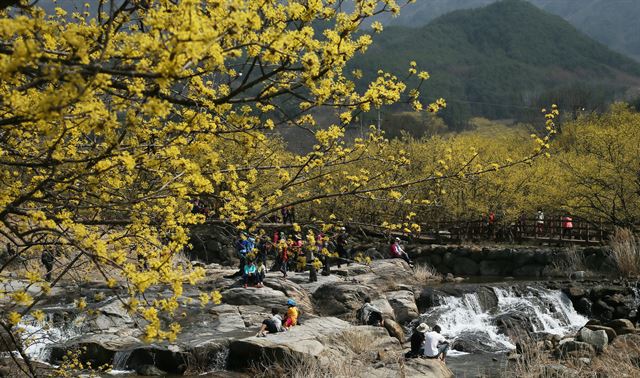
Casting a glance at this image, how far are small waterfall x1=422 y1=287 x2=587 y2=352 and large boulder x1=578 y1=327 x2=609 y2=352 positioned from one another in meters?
3.50

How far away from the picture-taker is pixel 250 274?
20.8 meters

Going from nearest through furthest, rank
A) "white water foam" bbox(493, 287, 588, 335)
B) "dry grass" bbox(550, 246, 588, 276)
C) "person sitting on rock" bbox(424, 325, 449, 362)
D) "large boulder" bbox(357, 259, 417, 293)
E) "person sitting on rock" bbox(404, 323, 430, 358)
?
1. "person sitting on rock" bbox(424, 325, 449, 362)
2. "person sitting on rock" bbox(404, 323, 430, 358)
3. "white water foam" bbox(493, 287, 588, 335)
4. "large boulder" bbox(357, 259, 417, 293)
5. "dry grass" bbox(550, 246, 588, 276)

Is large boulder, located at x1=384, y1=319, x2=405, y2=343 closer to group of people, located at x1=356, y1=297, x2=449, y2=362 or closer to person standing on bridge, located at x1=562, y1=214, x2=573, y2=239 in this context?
group of people, located at x1=356, y1=297, x2=449, y2=362

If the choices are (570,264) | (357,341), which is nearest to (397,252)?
(570,264)

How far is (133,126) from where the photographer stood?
12.2 ft

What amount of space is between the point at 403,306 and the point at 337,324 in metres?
5.50

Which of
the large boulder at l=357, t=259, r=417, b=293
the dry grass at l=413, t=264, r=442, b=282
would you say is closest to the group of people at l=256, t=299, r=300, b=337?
the large boulder at l=357, t=259, r=417, b=293

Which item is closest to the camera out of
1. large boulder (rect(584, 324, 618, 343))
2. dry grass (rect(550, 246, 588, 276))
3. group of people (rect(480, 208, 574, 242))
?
large boulder (rect(584, 324, 618, 343))

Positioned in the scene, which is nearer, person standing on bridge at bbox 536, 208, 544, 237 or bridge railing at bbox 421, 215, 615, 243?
bridge railing at bbox 421, 215, 615, 243

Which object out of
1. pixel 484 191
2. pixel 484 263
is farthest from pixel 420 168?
pixel 484 263

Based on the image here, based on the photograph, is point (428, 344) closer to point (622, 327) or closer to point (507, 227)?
point (622, 327)

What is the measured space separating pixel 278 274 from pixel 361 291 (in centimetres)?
423

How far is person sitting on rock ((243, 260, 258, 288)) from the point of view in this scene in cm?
2058

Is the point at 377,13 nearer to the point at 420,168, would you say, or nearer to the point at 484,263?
the point at 484,263
